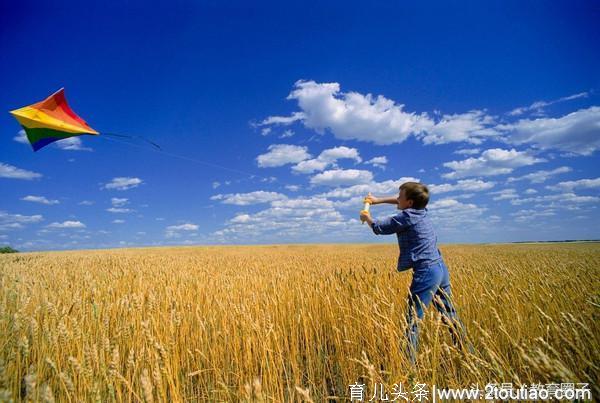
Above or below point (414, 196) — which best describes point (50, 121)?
above

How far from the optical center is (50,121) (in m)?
5.14

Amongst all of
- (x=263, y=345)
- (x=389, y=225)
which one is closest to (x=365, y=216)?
(x=389, y=225)

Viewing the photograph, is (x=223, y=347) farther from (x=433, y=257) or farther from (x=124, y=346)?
(x=433, y=257)

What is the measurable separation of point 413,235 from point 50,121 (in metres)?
5.75

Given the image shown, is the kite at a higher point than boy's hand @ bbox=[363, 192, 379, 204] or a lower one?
higher

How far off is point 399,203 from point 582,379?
1.94 metres

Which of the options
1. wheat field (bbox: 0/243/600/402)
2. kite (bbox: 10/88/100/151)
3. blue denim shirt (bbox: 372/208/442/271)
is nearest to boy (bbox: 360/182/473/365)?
blue denim shirt (bbox: 372/208/442/271)

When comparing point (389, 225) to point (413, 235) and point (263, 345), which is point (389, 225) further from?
point (263, 345)

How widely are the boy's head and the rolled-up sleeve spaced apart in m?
0.23

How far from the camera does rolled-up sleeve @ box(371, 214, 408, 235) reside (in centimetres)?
317

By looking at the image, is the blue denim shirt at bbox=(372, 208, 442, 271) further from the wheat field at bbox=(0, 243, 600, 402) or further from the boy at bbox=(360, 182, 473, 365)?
the wheat field at bbox=(0, 243, 600, 402)

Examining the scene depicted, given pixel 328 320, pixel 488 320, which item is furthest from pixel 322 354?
→ pixel 488 320

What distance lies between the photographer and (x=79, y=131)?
5.36 m

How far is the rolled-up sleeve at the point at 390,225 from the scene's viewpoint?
3.17 m
